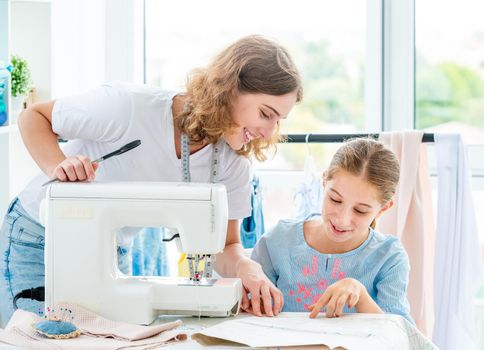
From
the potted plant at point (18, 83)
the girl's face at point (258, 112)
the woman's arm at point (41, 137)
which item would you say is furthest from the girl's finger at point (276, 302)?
the potted plant at point (18, 83)

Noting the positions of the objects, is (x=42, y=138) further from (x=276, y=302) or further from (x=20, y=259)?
(x=276, y=302)

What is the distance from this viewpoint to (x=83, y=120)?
1.69 m

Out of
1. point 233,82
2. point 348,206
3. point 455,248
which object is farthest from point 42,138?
point 455,248

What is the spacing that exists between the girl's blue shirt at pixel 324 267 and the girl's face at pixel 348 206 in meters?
0.05

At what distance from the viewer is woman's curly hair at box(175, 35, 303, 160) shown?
1634 mm

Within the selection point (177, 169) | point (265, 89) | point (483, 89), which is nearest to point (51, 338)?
point (177, 169)

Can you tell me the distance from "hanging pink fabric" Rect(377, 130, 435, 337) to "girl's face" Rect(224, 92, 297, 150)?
599 mm

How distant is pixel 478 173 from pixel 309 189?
2.49ft

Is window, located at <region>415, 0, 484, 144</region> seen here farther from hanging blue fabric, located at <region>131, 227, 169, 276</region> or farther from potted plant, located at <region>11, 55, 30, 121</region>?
potted plant, located at <region>11, 55, 30, 121</region>

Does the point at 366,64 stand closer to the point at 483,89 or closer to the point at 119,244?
the point at 483,89

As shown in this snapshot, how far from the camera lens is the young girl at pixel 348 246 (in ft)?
5.64

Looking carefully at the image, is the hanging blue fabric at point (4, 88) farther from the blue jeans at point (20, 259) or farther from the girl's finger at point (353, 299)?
the girl's finger at point (353, 299)

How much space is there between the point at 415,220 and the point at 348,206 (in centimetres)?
50

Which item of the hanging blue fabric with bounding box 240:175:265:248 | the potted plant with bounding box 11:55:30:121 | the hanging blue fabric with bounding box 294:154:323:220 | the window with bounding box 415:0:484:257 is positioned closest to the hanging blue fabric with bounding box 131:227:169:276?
the hanging blue fabric with bounding box 240:175:265:248
